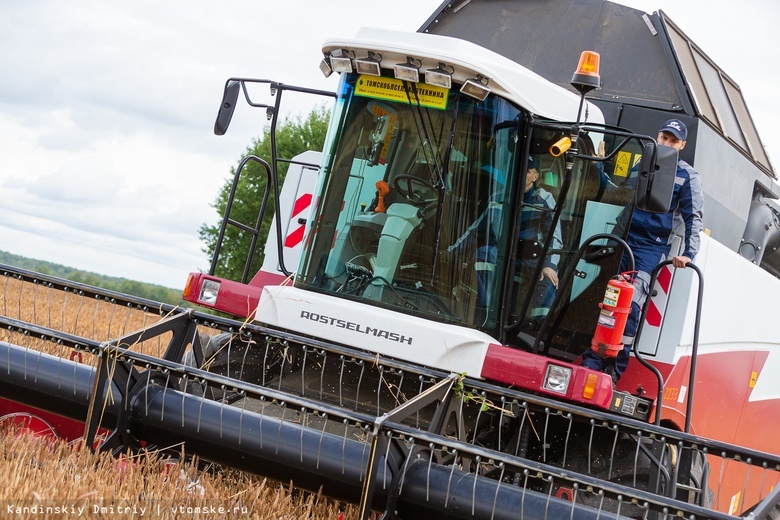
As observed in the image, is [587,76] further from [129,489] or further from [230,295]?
[129,489]

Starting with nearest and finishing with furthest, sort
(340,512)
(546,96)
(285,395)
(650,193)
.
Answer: (285,395) < (340,512) < (650,193) < (546,96)

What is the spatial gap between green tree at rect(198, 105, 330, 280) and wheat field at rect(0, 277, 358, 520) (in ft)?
55.7

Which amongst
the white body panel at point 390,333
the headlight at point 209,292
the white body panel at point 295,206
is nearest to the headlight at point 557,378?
the white body panel at point 390,333

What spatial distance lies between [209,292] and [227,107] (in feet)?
3.16

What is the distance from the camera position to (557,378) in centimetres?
384

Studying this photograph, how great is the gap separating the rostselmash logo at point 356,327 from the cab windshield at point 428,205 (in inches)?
5.8

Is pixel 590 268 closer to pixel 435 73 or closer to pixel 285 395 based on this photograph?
pixel 435 73

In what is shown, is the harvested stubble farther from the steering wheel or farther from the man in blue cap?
the man in blue cap

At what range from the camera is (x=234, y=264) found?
2244 cm

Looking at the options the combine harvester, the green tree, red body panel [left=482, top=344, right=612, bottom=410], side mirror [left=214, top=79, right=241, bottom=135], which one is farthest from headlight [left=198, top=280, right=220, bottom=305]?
the green tree

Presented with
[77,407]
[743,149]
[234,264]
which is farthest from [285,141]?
[77,407]

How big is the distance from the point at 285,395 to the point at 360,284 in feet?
3.14

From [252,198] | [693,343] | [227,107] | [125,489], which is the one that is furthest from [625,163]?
[252,198]

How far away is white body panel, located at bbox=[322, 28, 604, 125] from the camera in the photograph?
3.88 metres
